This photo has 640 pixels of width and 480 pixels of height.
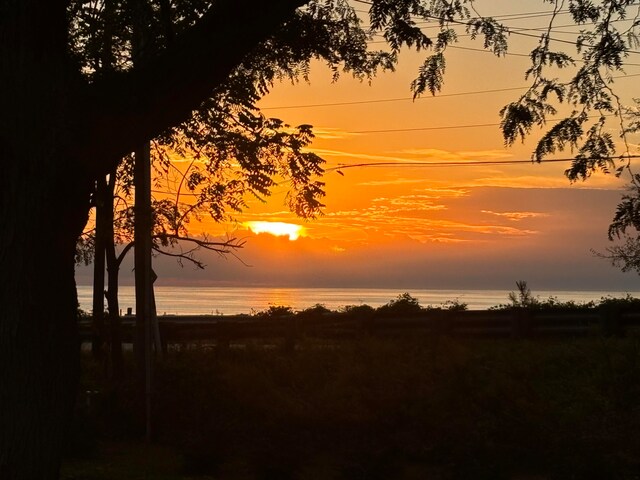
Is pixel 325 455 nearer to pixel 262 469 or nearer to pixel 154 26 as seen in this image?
pixel 262 469

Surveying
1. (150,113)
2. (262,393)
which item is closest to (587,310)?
(262,393)

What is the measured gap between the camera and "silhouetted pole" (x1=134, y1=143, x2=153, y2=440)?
15.9m

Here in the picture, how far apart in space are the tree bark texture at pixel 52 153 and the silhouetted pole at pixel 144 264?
831cm

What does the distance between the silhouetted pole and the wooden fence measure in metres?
9.10

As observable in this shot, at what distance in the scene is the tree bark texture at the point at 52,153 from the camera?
6.93m

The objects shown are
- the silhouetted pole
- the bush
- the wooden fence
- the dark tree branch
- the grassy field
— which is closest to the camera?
the dark tree branch

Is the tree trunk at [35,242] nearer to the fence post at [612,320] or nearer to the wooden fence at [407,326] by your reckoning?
the wooden fence at [407,326]

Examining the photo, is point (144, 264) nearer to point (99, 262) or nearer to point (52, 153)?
point (99, 262)

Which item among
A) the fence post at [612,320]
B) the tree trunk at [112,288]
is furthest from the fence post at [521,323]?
the tree trunk at [112,288]

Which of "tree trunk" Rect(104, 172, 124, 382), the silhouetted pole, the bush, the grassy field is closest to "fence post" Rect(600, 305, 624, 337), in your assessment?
the grassy field

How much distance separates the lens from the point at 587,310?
26172 millimetres

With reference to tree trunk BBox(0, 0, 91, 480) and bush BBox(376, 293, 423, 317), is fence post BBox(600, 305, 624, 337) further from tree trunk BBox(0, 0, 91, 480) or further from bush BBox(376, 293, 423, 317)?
tree trunk BBox(0, 0, 91, 480)

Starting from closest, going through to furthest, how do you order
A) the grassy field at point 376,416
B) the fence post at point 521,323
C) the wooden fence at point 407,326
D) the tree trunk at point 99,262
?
1. the grassy field at point 376,416
2. the tree trunk at point 99,262
3. the wooden fence at point 407,326
4. the fence post at point 521,323

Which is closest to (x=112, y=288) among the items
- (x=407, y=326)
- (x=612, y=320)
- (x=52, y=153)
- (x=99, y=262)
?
(x=99, y=262)
